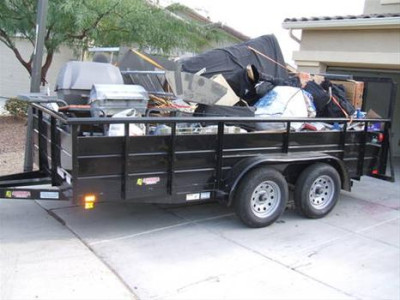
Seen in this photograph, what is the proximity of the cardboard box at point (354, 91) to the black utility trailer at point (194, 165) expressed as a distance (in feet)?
2.61

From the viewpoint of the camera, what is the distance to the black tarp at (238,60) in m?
7.11

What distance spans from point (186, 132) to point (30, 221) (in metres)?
2.10

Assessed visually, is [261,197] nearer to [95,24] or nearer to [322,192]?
[322,192]

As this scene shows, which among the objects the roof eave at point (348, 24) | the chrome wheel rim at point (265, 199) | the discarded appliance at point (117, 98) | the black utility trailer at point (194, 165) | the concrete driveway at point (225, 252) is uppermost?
the roof eave at point (348, 24)

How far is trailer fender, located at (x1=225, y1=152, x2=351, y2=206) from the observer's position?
17.3ft

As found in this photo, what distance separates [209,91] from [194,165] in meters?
1.21

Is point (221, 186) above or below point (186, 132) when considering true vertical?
below

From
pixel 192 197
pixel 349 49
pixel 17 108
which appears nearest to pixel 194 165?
pixel 192 197

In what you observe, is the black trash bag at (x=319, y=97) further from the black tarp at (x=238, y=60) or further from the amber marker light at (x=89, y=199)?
the amber marker light at (x=89, y=199)

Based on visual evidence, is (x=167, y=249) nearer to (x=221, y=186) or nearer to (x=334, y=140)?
(x=221, y=186)

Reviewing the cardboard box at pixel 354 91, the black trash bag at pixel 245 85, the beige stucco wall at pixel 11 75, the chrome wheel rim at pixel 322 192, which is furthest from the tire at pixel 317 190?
the beige stucco wall at pixel 11 75

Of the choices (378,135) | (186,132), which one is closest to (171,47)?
(378,135)

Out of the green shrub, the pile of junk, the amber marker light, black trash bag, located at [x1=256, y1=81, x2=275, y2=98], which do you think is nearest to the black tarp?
the pile of junk

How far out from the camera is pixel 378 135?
6.92 m
